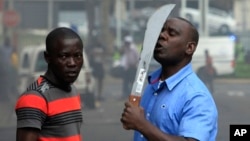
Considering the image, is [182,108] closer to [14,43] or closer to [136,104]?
[136,104]

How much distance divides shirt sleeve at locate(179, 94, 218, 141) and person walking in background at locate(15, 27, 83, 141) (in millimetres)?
362

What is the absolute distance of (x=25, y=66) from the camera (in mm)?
4773

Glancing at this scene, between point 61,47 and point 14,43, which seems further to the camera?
point 14,43

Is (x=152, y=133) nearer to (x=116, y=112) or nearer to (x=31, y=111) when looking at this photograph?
(x=31, y=111)

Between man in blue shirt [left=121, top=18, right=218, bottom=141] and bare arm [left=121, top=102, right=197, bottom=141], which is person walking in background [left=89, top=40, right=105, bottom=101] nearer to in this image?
man in blue shirt [left=121, top=18, right=218, bottom=141]

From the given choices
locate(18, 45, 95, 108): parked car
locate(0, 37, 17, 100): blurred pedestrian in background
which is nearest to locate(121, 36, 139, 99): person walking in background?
locate(18, 45, 95, 108): parked car

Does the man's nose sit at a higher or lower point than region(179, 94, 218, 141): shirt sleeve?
higher

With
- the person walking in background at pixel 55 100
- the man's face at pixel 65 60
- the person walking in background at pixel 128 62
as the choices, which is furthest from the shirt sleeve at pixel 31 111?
the person walking in background at pixel 128 62

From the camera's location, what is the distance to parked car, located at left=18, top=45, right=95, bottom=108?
4711 mm

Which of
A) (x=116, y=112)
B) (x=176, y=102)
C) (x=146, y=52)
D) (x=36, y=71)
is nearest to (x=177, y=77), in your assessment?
(x=176, y=102)

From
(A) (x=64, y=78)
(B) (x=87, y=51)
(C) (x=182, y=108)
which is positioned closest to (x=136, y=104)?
(C) (x=182, y=108)

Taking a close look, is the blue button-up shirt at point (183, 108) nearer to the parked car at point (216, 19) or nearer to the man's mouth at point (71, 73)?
the man's mouth at point (71, 73)

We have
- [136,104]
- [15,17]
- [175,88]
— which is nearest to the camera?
[136,104]

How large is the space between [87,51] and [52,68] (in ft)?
8.58
